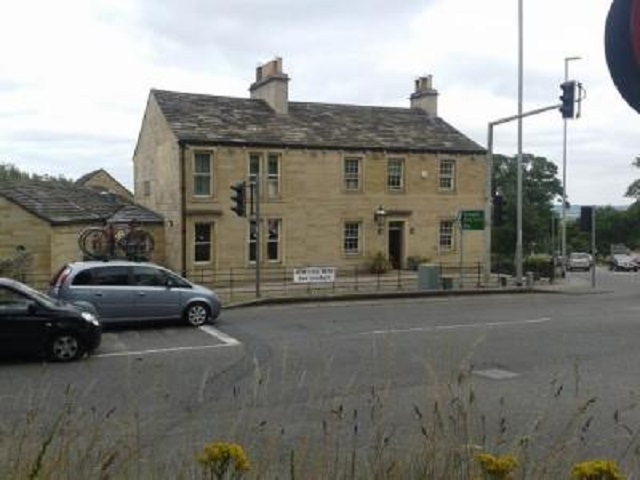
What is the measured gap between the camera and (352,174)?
36406 mm

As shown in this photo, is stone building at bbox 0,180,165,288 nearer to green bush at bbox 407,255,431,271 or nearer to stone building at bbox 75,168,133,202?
green bush at bbox 407,255,431,271

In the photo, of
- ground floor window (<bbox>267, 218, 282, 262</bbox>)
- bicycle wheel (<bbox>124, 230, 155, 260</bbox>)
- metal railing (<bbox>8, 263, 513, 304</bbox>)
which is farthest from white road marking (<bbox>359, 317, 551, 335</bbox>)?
ground floor window (<bbox>267, 218, 282, 262</bbox>)

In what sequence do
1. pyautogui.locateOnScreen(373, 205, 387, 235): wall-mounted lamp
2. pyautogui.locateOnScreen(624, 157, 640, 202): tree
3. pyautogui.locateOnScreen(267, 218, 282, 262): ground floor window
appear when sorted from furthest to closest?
pyautogui.locateOnScreen(624, 157, 640, 202): tree → pyautogui.locateOnScreen(373, 205, 387, 235): wall-mounted lamp → pyautogui.locateOnScreen(267, 218, 282, 262): ground floor window

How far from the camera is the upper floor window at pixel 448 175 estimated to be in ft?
127

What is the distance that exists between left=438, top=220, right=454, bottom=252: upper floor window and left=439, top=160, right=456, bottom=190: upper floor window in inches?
64.9

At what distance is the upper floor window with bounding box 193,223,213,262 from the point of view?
33.1 m

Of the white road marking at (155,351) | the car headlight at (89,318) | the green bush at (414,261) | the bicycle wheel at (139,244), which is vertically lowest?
the white road marking at (155,351)

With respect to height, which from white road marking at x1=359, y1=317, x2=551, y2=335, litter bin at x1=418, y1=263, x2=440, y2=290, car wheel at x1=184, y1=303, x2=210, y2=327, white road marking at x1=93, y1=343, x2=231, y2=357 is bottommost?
white road marking at x1=93, y1=343, x2=231, y2=357

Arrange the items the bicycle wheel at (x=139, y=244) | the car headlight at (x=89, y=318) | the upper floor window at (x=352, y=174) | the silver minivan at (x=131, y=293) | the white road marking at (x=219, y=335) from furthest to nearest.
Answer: the upper floor window at (x=352, y=174) → the bicycle wheel at (x=139, y=244) → the silver minivan at (x=131, y=293) → the white road marking at (x=219, y=335) → the car headlight at (x=89, y=318)

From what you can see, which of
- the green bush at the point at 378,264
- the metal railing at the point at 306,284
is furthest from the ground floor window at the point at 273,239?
the green bush at the point at 378,264

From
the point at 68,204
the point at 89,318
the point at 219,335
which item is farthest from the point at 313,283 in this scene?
the point at 89,318

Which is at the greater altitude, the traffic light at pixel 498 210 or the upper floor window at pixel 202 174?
the upper floor window at pixel 202 174

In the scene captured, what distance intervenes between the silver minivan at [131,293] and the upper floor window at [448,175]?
21150 millimetres

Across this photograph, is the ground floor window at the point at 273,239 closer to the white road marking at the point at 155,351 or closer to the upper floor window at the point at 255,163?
the upper floor window at the point at 255,163
